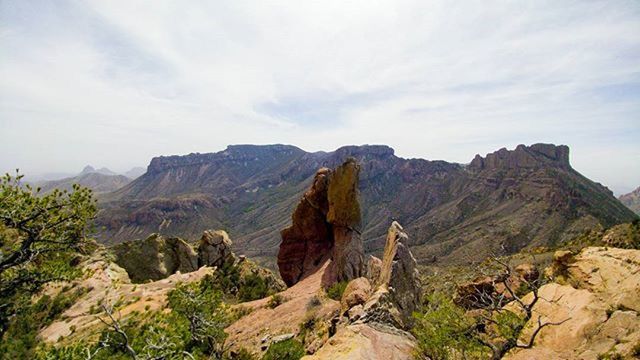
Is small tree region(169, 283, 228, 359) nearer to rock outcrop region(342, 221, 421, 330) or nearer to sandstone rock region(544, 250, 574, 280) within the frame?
rock outcrop region(342, 221, 421, 330)

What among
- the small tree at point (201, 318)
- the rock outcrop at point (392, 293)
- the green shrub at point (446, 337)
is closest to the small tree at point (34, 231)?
the small tree at point (201, 318)

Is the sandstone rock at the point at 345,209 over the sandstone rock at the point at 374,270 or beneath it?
over

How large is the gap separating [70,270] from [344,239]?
27.2 m

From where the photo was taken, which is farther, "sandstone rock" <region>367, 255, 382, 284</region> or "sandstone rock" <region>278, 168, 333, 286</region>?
"sandstone rock" <region>278, 168, 333, 286</region>

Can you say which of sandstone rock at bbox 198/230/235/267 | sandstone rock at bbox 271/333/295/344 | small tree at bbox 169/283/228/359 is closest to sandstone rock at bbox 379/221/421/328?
sandstone rock at bbox 271/333/295/344

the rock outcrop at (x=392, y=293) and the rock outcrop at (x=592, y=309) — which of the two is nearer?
the rock outcrop at (x=592, y=309)

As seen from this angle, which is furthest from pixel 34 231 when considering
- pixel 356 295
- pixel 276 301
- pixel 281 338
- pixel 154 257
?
pixel 154 257

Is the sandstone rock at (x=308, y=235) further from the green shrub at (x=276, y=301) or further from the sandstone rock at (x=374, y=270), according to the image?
the green shrub at (x=276, y=301)

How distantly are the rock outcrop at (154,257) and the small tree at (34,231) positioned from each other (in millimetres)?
30874

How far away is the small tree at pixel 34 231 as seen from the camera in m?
17.8

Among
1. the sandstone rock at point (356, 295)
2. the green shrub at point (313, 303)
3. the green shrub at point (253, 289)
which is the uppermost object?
the sandstone rock at point (356, 295)

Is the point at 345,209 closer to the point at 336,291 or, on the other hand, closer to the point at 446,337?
the point at 336,291

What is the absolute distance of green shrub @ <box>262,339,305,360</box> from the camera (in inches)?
773

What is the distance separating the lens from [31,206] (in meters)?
18.4
